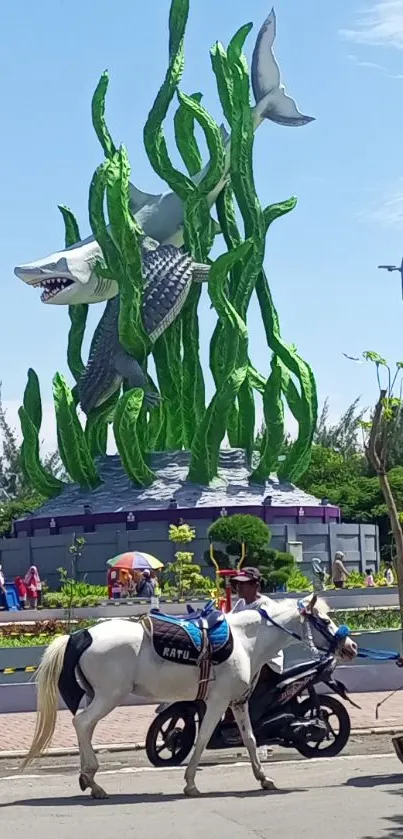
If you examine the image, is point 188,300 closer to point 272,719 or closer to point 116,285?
point 116,285

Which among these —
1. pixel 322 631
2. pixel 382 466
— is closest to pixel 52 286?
pixel 382 466

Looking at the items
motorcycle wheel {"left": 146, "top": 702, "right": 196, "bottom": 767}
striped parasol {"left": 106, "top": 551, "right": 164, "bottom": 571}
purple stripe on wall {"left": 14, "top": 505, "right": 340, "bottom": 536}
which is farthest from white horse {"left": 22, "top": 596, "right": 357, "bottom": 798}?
purple stripe on wall {"left": 14, "top": 505, "right": 340, "bottom": 536}

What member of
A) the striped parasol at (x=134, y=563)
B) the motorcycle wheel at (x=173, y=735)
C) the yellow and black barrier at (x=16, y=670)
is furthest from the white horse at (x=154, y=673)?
the striped parasol at (x=134, y=563)

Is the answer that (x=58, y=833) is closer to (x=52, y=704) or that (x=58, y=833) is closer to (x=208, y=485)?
(x=52, y=704)

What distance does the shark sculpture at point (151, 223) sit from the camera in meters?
40.2

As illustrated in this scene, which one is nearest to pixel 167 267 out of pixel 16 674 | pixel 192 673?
pixel 16 674

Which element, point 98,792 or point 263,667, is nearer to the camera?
point 98,792

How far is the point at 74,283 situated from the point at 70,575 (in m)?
9.00

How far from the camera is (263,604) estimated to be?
9.47 meters

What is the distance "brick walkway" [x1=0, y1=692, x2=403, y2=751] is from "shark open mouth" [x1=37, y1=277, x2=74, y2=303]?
26.2 m

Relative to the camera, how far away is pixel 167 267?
4006 centimetres

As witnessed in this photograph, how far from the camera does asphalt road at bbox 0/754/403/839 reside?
737 centimetres

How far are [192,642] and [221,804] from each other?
115cm

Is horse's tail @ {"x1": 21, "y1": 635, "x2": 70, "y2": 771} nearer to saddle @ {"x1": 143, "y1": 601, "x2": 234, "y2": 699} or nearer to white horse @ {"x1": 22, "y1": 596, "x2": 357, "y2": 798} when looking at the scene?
white horse @ {"x1": 22, "y1": 596, "x2": 357, "y2": 798}
